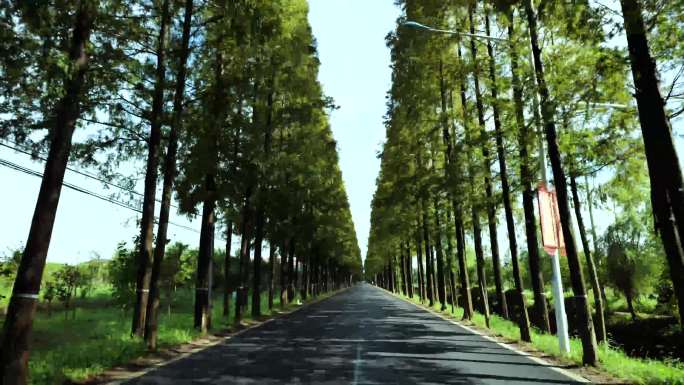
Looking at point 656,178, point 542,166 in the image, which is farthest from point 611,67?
point 542,166

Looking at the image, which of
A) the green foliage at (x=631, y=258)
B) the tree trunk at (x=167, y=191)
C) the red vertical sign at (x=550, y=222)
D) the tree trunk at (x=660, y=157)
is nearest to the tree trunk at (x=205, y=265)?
the tree trunk at (x=167, y=191)

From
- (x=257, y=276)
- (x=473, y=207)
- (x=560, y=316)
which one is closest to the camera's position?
(x=560, y=316)

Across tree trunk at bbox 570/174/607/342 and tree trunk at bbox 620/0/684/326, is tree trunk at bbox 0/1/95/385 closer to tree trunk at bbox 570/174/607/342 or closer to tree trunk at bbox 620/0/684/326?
tree trunk at bbox 620/0/684/326

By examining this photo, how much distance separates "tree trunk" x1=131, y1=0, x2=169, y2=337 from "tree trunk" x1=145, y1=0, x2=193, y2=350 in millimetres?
304

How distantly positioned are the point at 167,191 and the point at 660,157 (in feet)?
37.8

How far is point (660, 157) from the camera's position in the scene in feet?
24.0

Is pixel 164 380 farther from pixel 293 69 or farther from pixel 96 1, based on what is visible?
pixel 293 69

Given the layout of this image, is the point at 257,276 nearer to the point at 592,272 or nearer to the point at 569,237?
the point at 592,272

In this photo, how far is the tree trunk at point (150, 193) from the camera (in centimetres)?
1295

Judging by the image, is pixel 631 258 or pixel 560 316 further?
pixel 631 258

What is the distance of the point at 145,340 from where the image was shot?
12.0m

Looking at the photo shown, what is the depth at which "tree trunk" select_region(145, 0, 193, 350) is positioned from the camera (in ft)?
40.5

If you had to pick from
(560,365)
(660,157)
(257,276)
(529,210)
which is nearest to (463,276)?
(529,210)

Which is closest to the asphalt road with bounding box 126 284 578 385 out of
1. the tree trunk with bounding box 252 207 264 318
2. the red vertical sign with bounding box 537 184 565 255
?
the red vertical sign with bounding box 537 184 565 255
